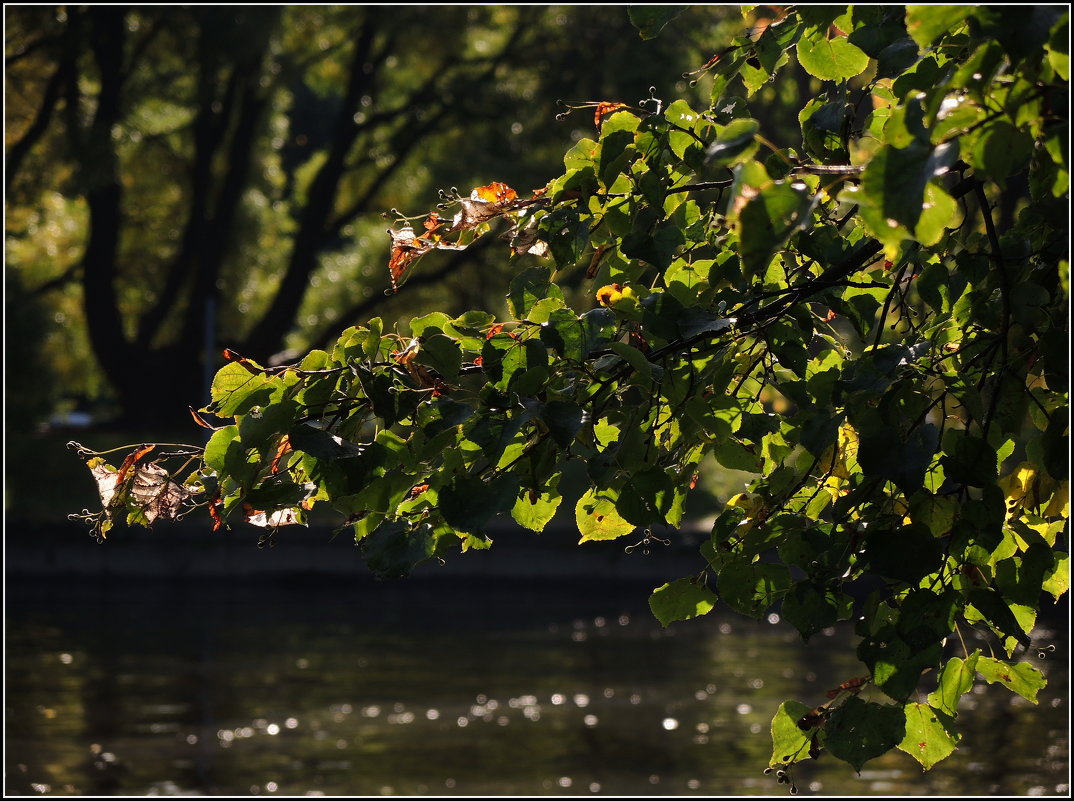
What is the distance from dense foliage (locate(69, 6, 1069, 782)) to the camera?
2.08m

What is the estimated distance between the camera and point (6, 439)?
66.3 feet

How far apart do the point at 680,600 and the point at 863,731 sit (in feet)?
1.22

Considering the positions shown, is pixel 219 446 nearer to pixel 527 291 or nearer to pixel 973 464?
pixel 527 291

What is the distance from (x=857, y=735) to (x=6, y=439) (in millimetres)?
19367

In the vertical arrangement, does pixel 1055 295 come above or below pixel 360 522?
above

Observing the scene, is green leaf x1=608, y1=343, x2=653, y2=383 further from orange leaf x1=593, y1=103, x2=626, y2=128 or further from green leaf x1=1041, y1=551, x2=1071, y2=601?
green leaf x1=1041, y1=551, x2=1071, y2=601

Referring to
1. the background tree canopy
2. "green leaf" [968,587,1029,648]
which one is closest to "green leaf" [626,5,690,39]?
"green leaf" [968,587,1029,648]

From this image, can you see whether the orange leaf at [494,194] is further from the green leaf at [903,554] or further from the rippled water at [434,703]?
the rippled water at [434,703]

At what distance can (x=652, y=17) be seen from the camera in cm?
260

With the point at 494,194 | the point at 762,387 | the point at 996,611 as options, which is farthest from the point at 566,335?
the point at 996,611

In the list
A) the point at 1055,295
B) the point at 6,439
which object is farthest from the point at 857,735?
the point at 6,439

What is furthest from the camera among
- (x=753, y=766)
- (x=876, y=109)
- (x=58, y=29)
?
(x=58, y=29)

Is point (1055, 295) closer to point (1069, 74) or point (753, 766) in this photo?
point (1069, 74)

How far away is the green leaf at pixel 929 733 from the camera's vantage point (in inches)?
97.3
